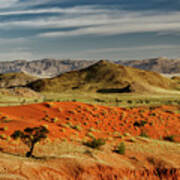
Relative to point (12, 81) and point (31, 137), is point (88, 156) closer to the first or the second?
point (31, 137)

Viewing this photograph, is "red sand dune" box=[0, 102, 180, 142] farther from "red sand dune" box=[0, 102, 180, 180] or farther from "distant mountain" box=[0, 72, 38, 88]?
"distant mountain" box=[0, 72, 38, 88]

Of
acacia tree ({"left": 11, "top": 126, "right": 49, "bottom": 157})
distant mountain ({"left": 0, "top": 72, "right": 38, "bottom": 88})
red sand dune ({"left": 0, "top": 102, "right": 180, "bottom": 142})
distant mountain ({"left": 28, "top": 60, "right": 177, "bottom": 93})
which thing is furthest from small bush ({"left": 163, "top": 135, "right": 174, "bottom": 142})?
distant mountain ({"left": 0, "top": 72, "right": 38, "bottom": 88})

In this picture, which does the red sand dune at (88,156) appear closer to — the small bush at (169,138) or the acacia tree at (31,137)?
the acacia tree at (31,137)

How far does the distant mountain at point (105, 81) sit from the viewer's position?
117756 mm

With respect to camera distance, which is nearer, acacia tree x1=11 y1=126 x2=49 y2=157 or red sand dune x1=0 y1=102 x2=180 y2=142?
acacia tree x1=11 y1=126 x2=49 y2=157

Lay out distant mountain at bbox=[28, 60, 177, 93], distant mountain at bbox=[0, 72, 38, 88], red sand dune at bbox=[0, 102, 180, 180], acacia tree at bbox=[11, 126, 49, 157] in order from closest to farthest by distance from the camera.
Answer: red sand dune at bbox=[0, 102, 180, 180]
acacia tree at bbox=[11, 126, 49, 157]
distant mountain at bbox=[28, 60, 177, 93]
distant mountain at bbox=[0, 72, 38, 88]

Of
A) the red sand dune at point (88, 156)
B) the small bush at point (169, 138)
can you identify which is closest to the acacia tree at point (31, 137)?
the red sand dune at point (88, 156)

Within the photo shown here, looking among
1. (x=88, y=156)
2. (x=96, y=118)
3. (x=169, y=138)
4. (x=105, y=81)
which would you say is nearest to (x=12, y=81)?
(x=105, y=81)

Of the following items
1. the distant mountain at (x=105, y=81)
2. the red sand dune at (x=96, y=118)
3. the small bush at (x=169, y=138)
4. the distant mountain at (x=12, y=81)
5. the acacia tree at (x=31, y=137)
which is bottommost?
the distant mountain at (x=12, y=81)

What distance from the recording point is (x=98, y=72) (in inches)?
5645

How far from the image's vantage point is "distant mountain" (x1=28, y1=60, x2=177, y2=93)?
117756 mm

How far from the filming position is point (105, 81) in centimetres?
12850

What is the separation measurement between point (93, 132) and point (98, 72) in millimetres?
120258

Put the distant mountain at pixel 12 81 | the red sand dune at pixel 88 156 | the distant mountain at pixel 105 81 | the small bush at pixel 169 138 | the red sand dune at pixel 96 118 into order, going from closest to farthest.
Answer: the red sand dune at pixel 88 156, the red sand dune at pixel 96 118, the small bush at pixel 169 138, the distant mountain at pixel 105 81, the distant mountain at pixel 12 81
